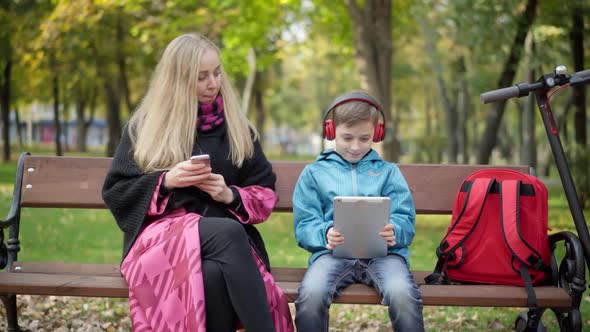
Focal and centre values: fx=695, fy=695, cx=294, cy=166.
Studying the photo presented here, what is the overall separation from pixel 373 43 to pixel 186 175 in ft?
26.6

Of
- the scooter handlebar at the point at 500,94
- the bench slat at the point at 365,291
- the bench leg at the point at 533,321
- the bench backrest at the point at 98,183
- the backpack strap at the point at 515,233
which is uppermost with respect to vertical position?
the scooter handlebar at the point at 500,94

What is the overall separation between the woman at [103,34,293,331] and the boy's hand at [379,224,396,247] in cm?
56

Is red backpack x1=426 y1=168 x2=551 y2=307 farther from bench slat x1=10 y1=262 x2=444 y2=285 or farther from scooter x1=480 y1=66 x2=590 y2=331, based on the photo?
bench slat x1=10 y1=262 x2=444 y2=285

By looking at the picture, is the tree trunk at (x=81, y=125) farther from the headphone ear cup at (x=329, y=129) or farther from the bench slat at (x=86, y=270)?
the headphone ear cup at (x=329, y=129)

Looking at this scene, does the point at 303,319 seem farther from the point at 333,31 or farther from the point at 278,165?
the point at 333,31

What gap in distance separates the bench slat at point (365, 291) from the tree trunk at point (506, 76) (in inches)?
297

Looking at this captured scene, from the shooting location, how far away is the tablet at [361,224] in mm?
3154

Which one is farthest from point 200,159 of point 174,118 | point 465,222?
point 465,222

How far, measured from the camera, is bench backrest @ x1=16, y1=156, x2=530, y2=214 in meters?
4.18

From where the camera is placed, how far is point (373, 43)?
11.0 m

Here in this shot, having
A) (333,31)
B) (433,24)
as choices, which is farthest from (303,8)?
(433,24)

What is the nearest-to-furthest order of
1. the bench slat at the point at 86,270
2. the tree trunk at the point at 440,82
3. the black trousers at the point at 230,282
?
the black trousers at the point at 230,282 → the bench slat at the point at 86,270 → the tree trunk at the point at 440,82

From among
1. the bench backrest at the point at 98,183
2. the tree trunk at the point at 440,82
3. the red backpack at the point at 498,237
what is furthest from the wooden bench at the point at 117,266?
the tree trunk at the point at 440,82

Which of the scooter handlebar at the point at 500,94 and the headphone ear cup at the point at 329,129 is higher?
the scooter handlebar at the point at 500,94
